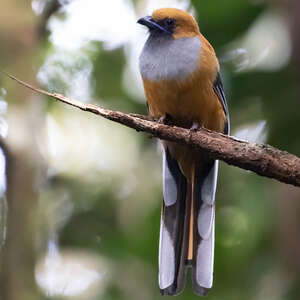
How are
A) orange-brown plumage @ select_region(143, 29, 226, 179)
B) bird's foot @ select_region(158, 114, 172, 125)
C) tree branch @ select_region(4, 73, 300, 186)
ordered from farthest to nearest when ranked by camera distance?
bird's foot @ select_region(158, 114, 172, 125), orange-brown plumage @ select_region(143, 29, 226, 179), tree branch @ select_region(4, 73, 300, 186)

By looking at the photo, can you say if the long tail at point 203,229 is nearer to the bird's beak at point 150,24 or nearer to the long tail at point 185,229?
the long tail at point 185,229

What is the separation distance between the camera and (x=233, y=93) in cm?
534

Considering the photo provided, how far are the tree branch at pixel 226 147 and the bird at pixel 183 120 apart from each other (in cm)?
35

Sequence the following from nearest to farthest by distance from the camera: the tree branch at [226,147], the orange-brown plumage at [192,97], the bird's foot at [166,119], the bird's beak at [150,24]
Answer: the tree branch at [226,147], the orange-brown plumage at [192,97], the bird's foot at [166,119], the bird's beak at [150,24]

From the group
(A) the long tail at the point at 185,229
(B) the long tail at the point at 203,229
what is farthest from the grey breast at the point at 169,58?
(B) the long tail at the point at 203,229

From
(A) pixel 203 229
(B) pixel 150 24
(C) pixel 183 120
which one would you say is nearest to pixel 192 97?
(C) pixel 183 120

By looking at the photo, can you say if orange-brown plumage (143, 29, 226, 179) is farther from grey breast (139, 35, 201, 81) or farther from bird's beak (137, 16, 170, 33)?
bird's beak (137, 16, 170, 33)

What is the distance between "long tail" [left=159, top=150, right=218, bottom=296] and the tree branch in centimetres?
96

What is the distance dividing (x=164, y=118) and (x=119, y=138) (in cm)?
207

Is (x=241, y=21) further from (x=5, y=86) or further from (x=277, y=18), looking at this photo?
(x=5, y=86)

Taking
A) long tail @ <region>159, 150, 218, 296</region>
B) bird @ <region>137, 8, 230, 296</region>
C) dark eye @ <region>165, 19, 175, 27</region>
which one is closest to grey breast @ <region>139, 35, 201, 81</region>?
bird @ <region>137, 8, 230, 296</region>

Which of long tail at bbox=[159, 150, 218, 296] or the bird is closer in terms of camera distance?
the bird

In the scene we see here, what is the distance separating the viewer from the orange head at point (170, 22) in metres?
4.32

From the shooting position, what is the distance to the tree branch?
127 inches
